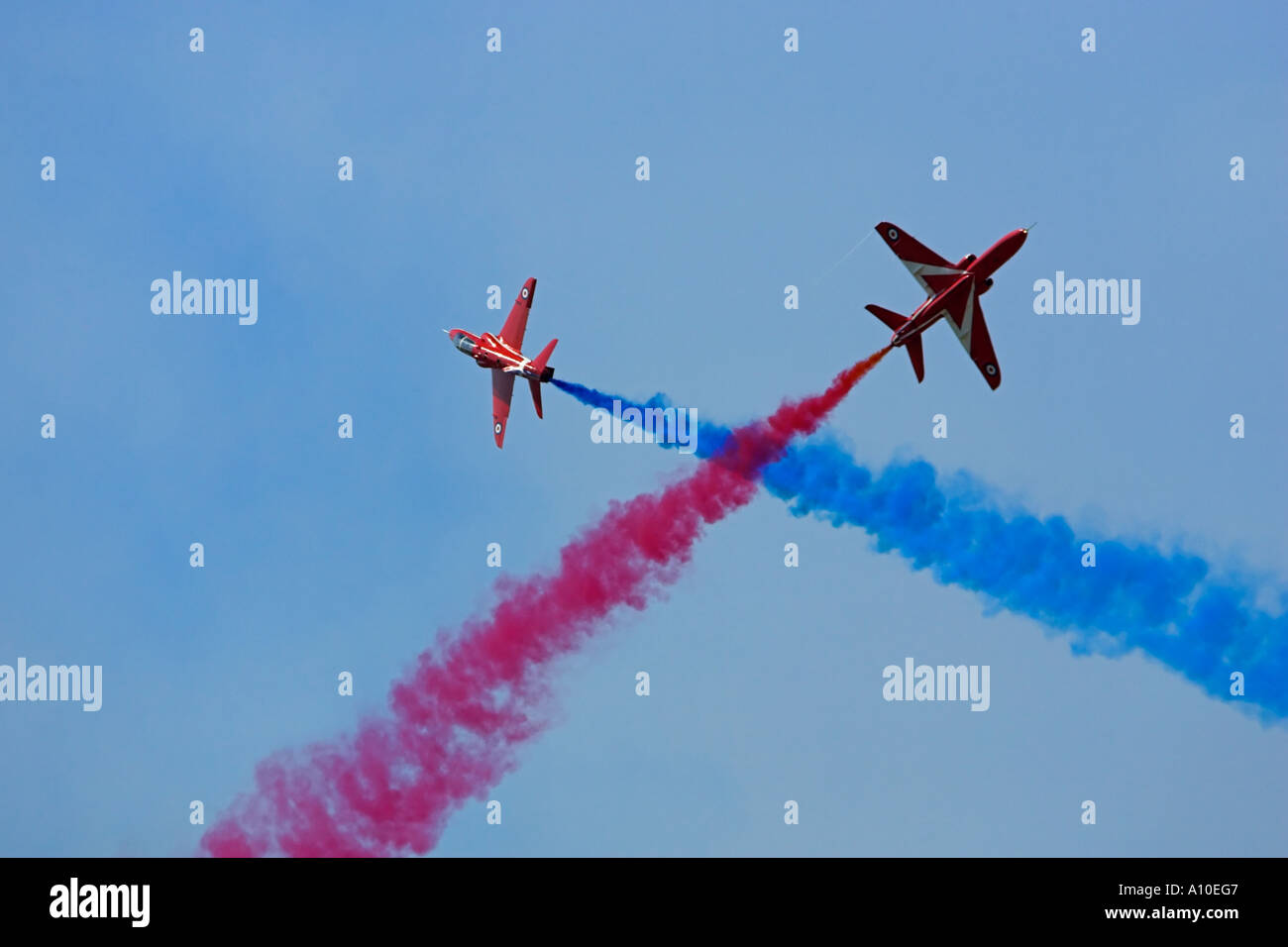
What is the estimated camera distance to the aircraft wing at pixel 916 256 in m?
73.5

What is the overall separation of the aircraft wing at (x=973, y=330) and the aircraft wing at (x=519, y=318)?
15431mm

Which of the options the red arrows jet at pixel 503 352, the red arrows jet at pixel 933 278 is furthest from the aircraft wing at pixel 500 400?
the red arrows jet at pixel 933 278

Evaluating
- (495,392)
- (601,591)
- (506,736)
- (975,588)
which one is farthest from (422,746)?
(975,588)

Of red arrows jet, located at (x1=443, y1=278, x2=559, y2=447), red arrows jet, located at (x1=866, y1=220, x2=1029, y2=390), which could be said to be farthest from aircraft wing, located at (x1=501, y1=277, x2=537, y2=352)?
red arrows jet, located at (x1=866, y1=220, x2=1029, y2=390)

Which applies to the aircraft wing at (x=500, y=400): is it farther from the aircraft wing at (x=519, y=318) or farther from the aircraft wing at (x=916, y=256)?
the aircraft wing at (x=916, y=256)

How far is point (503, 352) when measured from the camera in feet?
254

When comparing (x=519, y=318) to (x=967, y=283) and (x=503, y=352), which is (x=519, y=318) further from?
(x=967, y=283)

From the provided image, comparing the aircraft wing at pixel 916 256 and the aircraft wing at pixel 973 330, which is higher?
the aircraft wing at pixel 916 256

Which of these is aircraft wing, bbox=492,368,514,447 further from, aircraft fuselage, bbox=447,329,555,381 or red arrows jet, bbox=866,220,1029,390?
red arrows jet, bbox=866,220,1029,390

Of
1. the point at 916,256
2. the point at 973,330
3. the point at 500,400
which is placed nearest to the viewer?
the point at 916,256

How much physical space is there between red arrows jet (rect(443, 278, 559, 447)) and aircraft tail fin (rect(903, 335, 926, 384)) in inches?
518

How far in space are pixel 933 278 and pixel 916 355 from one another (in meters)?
2.71

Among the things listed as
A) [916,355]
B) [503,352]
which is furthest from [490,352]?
[916,355]
